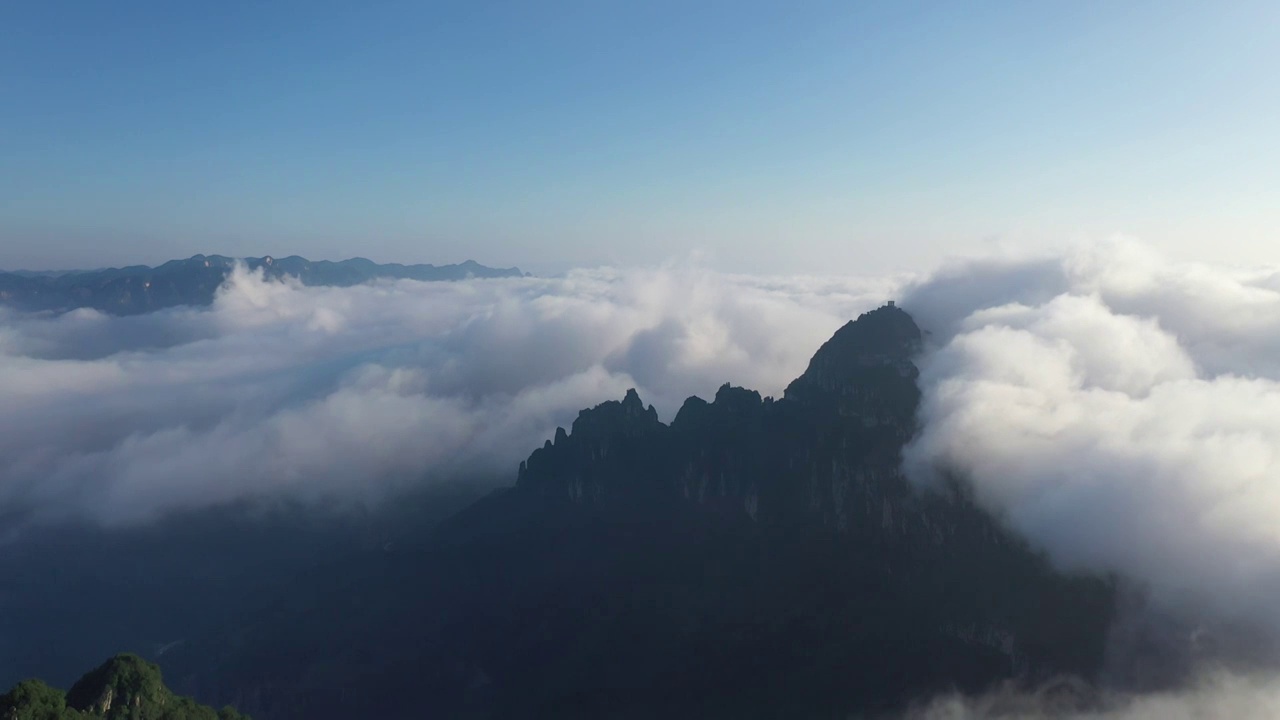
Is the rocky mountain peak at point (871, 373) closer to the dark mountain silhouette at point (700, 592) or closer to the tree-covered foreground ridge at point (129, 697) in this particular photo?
the dark mountain silhouette at point (700, 592)

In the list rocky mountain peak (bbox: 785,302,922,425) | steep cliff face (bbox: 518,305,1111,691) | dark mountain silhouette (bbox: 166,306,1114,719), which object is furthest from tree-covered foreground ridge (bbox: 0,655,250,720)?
rocky mountain peak (bbox: 785,302,922,425)

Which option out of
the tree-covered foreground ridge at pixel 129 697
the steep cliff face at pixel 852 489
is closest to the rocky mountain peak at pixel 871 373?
the steep cliff face at pixel 852 489

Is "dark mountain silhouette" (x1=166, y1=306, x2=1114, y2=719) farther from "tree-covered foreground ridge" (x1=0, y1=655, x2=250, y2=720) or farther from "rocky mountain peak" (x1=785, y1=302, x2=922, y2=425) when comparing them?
"tree-covered foreground ridge" (x1=0, y1=655, x2=250, y2=720)

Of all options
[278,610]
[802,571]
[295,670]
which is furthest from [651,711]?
[278,610]

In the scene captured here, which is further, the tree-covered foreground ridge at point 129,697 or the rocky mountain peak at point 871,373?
the rocky mountain peak at point 871,373

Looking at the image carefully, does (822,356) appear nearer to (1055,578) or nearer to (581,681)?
(1055,578)

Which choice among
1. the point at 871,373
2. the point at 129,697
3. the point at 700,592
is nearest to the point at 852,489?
the point at 871,373

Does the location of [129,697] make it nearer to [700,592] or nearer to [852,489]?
[700,592]

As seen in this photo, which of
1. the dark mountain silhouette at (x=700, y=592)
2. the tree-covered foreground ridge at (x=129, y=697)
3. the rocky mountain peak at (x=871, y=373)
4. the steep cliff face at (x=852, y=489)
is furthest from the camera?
the rocky mountain peak at (x=871, y=373)
